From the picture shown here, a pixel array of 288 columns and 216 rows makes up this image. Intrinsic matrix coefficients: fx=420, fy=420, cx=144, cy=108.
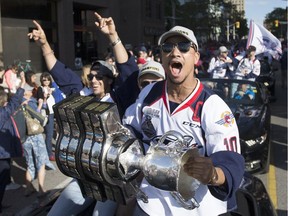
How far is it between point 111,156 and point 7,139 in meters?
3.80

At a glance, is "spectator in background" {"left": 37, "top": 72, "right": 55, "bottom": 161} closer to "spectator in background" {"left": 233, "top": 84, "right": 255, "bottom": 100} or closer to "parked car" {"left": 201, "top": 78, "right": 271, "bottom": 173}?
"parked car" {"left": 201, "top": 78, "right": 271, "bottom": 173}

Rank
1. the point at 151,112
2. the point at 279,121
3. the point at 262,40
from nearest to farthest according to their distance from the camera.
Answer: the point at 151,112 → the point at 279,121 → the point at 262,40

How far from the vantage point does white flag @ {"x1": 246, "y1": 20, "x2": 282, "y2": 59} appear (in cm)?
1244

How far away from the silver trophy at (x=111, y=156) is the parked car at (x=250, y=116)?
4500mm

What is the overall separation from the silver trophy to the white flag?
11.1 meters

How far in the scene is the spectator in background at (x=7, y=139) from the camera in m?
5.01

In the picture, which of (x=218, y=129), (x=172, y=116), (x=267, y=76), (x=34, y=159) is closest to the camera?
(x=218, y=129)

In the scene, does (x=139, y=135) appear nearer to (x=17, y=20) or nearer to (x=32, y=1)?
(x=17, y=20)

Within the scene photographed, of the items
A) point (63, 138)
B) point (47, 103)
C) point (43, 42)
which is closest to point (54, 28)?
point (47, 103)

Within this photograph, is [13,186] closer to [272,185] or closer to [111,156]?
[272,185]

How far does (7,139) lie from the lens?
16.9 ft

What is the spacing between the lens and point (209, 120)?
213 centimetres

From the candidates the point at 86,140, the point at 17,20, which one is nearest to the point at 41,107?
the point at 86,140

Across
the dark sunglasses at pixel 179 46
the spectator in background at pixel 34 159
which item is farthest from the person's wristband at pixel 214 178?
the spectator in background at pixel 34 159
